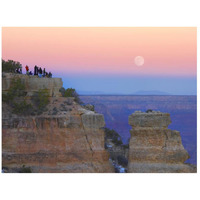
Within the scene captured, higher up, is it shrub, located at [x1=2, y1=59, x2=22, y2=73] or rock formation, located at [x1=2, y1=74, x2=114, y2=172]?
shrub, located at [x1=2, y1=59, x2=22, y2=73]

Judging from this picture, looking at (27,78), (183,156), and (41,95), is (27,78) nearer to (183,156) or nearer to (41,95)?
(41,95)

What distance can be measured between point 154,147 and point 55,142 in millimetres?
5057

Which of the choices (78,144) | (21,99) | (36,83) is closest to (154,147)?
(78,144)

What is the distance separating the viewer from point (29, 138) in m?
20.1

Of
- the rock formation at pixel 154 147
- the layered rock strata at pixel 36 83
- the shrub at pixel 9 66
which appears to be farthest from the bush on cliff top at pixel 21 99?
the rock formation at pixel 154 147

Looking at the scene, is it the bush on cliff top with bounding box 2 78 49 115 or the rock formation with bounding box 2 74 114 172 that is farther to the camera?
the bush on cliff top with bounding box 2 78 49 115

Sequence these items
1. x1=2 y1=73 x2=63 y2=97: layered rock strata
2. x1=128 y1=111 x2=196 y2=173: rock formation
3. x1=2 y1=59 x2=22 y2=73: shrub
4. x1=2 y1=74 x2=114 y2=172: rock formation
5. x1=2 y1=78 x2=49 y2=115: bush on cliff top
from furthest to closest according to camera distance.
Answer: x1=2 y1=59 x2=22 y2=73: shrub
x1=2 y1=73 x2=63 y2=97: layered rock strata
x1=2 y1=78 x2=49 y2=115: bush on cliff top
x1=128 y1=111 x2=196 y2=173: rock formation
x1=2 y1=74 x2=114 y2=172: rock formation

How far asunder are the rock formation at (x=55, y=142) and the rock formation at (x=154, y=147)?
63.5 inches

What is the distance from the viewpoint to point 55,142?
20.0 m

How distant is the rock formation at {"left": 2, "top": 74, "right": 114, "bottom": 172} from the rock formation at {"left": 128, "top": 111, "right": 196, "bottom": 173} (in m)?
1.61

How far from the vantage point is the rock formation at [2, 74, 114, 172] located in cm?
1988

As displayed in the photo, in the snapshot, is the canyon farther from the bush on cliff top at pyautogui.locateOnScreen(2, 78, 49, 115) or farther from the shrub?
the shrub

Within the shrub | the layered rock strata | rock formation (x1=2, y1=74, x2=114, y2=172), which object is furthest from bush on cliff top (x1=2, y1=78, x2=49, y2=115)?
the shrub

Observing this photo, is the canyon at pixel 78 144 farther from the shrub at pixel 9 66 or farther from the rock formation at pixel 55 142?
the shrub at pixel 9 66
